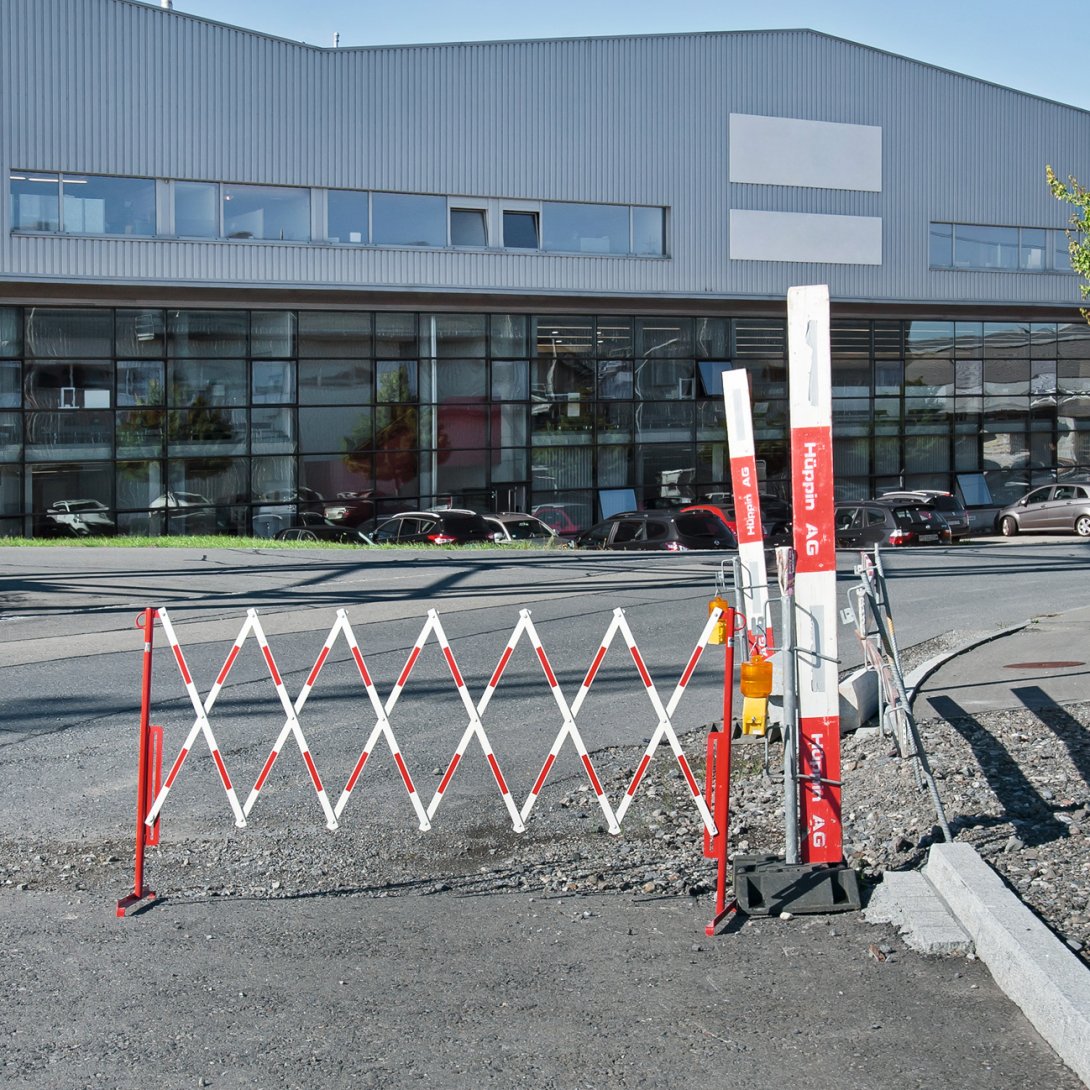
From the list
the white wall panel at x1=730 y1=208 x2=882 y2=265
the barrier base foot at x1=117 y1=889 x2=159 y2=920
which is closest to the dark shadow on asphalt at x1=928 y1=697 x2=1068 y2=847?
the barrier base foot at x1=117 y1=889 x2=159 y2=920

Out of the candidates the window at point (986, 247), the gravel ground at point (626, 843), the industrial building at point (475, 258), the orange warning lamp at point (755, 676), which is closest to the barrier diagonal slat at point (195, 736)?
the gravel ground at point (626, 843)

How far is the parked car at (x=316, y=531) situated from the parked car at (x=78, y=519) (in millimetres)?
4043

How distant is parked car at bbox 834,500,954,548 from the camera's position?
29656 millimetres

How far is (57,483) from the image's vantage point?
32.8m

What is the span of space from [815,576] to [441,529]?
2346 cm

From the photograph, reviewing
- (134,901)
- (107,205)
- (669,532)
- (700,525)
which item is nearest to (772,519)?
(700,525)

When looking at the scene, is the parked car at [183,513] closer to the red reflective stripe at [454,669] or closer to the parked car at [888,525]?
the parked car at [888,525]

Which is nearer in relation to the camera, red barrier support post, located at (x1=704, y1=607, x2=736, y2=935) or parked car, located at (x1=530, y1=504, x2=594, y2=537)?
red barrier support post, located at (x1=704, y1=607, x2=736, y2=935)

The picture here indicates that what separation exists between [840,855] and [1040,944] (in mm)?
1545

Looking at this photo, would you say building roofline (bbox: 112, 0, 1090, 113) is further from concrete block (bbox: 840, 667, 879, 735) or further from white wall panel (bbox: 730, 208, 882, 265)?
concrete block (bbox: 840, 667, 879, 735)

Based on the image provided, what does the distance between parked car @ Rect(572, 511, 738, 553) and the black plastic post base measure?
20.3 meters

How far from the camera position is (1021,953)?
17.0ft

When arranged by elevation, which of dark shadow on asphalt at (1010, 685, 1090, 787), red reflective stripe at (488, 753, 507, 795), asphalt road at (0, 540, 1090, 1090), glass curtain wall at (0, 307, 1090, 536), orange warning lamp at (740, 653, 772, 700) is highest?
glass curtain wall at (0, 307, 1090, 536)

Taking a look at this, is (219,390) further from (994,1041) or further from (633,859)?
(994,1041)
